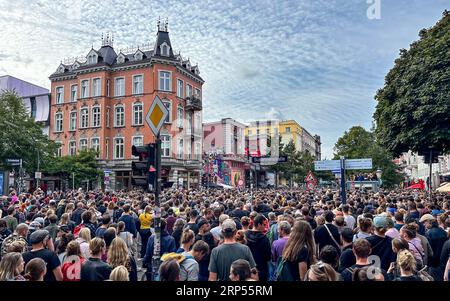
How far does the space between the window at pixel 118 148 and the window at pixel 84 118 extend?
4.96 metres

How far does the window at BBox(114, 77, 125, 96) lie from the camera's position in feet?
156

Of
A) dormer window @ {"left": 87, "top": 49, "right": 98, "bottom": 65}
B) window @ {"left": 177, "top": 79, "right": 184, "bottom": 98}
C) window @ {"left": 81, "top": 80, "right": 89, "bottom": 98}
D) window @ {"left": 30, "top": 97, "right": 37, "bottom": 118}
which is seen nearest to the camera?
window @ {"left": 177, "top": 79, "right": 184, "bottom": 98}

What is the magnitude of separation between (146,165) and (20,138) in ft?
91.6

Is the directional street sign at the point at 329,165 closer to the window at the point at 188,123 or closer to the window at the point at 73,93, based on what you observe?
the window at the point at 188,123

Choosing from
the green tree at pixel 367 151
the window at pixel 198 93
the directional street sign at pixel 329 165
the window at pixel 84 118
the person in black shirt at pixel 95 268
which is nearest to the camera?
the person in black shirt at pixel 95 268

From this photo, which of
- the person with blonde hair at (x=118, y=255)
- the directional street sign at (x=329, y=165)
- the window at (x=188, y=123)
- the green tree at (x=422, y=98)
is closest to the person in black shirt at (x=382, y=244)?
the person with blonde hair at (x=118, y=255)

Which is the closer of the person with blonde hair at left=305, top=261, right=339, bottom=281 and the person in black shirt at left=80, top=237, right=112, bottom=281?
the person with blonde hair at left=305, top=261, right=339, bottom=281

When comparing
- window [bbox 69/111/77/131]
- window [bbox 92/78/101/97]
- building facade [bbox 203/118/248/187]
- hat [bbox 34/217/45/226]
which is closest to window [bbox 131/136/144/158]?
window [bbox 92/78/101/97]

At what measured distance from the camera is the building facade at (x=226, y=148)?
65.9m

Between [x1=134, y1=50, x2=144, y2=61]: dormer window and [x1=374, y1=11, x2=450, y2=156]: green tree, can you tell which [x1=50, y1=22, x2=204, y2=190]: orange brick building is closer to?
[x1=134, y1=50, x2=144, y2=61]: dormer window

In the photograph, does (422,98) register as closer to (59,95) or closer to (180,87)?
(180,87)

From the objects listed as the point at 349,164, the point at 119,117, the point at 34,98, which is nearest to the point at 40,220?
the point at 349,164

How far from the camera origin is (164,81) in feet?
150
